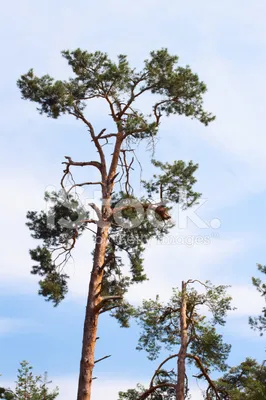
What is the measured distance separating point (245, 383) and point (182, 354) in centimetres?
304

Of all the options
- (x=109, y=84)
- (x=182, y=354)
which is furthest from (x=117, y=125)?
(x=182, y=354)

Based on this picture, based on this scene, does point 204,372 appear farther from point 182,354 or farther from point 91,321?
point 91,321

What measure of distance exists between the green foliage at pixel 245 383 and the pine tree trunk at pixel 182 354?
57.6 inches

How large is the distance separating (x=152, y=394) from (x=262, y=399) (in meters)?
4.71

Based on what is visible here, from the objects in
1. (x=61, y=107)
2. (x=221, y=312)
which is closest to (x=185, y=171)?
(x=61, y=107)

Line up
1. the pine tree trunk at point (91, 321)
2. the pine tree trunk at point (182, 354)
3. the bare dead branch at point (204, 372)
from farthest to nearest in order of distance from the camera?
the bare dead branch at point (204, 372), the pine tree trunk at point (182, 354), the pine tree trunk at point (91, 321)

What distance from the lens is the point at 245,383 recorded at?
17.8m

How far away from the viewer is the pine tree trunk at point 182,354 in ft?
51.9

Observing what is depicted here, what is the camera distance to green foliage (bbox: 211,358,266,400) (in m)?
13.7

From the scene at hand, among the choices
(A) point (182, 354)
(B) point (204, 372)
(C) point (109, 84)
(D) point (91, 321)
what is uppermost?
(C) point (109, 84)

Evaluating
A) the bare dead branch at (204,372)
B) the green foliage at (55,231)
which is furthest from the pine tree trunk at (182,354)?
the green foliage at (55,231)

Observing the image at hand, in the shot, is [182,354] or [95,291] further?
[182,354]

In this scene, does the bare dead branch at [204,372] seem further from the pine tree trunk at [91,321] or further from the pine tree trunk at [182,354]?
the pine tree trunk at [91,321]

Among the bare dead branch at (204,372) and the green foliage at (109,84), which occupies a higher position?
the green foliage at (109,84)
